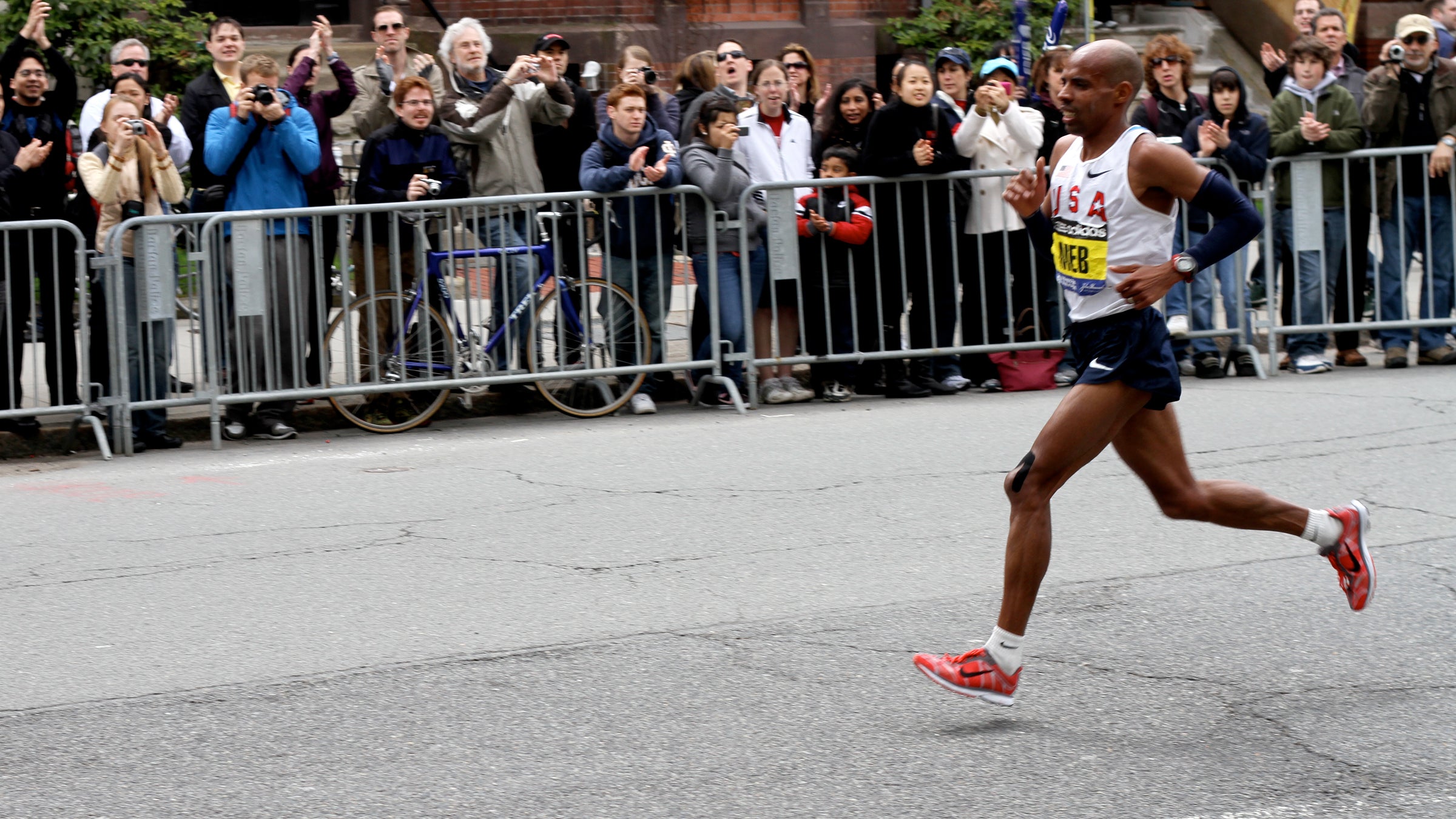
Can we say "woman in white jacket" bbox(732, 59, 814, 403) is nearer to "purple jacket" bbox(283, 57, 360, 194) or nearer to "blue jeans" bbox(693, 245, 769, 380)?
"blue jeans" bbox(693, 245, 769, 380)

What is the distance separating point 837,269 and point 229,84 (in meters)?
3.80

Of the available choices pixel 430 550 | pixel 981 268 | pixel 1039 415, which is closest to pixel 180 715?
pixel 430 550

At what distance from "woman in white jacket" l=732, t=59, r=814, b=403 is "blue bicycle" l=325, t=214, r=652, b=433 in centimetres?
80

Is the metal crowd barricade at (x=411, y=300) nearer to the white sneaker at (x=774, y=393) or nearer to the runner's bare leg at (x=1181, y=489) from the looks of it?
the white sneaker at (x=774, y=393)

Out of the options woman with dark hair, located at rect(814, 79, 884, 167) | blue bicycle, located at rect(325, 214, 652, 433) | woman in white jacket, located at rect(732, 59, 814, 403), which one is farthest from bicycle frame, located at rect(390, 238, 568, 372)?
woman with dark hair, located at rect(814, 79, 884, 167)

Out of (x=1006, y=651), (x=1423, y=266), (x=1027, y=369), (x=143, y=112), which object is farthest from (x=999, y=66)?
(x=1006, y=651)

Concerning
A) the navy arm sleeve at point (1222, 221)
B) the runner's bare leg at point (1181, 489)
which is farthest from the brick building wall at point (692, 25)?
the navy arm sleeve at point (1222, 221)

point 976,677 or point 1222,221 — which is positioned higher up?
point 1222,221

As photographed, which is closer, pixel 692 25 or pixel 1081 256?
pixel 1081 256

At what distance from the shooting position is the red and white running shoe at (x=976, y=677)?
4.93m

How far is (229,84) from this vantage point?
10508 mm

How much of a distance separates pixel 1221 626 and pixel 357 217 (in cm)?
596

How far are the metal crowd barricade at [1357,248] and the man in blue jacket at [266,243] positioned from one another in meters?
5.94

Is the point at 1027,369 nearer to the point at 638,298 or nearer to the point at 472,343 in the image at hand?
the point at 638,298
